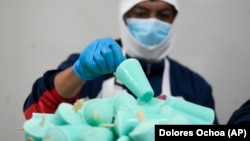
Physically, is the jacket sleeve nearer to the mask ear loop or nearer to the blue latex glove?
the blue latex glove

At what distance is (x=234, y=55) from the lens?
3.57ft

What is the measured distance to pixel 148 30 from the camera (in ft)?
2.92

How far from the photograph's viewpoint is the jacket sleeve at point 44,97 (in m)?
0.61

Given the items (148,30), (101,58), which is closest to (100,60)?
(101,58)

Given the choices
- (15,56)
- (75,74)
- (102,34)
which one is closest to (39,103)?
(75,74)

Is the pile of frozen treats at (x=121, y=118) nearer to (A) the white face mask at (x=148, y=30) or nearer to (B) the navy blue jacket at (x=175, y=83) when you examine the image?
(B) the navy blue jacket at (x=175, y=83)

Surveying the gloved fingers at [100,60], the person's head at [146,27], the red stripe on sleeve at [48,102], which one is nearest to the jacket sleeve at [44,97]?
the red stripe on sleeve at [48,102]

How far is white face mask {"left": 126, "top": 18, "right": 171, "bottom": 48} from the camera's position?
0.90 metres

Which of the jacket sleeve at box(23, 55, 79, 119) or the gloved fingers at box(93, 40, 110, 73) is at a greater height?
the gloved fingers at box(93, 40, 110, 73)

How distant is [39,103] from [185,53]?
1.94 ft

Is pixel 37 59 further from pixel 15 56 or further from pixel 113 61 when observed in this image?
pixel 113 61

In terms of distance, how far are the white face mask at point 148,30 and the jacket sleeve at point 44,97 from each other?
0.95ft

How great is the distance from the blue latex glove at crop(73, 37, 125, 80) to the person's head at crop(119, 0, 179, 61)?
343 millimetres

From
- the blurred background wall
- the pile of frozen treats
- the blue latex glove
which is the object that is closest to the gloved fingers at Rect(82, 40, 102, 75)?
the blue latex glove
